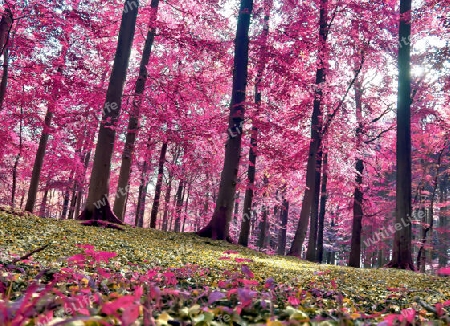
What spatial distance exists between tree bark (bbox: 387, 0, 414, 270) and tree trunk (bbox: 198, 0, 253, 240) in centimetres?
450

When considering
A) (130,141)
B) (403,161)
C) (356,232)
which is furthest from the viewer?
(356,232)

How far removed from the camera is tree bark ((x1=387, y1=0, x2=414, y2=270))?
968 cm

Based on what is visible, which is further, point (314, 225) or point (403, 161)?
point (314, 225)

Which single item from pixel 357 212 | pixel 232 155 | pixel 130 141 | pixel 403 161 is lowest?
pixel 357 212

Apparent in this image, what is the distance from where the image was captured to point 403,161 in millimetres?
9992

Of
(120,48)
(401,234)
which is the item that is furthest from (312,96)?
(120,48)

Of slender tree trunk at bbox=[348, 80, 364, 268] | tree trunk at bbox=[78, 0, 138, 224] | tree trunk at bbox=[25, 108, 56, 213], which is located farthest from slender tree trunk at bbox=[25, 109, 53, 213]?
slender tree trunk at bbox=[348, 80, 364, 268]

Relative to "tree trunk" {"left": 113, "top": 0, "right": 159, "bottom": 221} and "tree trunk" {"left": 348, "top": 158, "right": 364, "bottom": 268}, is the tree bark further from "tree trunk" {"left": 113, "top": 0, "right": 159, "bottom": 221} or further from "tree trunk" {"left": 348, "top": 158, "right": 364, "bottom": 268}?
"tree trunk" {"left": 113, "top": 0, "right": 159, "bottom": 221}

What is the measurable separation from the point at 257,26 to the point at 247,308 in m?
17.1

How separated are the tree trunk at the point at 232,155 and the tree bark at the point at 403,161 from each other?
14.8 ft

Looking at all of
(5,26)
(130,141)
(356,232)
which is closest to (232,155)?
(130,141)

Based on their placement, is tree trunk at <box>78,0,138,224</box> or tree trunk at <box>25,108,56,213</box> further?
tree trunk at <box>25,108,56,213</box>

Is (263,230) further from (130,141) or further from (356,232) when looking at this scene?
(130,141)

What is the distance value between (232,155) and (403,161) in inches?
188
